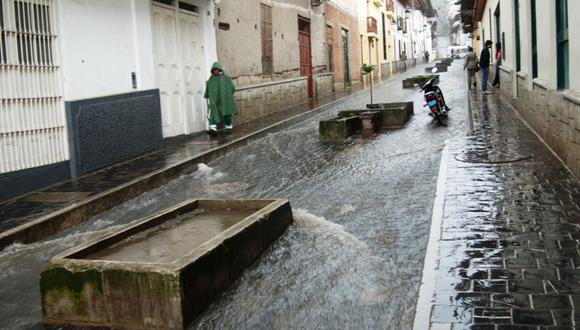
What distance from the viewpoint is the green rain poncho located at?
14547 millimetres

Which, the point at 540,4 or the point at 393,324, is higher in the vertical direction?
the point at 540,4

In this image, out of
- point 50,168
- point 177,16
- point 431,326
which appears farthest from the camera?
point 177,16

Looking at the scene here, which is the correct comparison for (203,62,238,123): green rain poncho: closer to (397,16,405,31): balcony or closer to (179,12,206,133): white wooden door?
(179,12,206,133): white wooden door

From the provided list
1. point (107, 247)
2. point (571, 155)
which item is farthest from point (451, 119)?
point (107, 247)

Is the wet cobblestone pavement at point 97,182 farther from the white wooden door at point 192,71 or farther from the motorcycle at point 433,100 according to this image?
the motorcycle at point 433,100

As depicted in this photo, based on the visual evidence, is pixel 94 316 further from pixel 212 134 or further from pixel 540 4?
pixel 212 134

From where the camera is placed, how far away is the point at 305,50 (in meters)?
25.4

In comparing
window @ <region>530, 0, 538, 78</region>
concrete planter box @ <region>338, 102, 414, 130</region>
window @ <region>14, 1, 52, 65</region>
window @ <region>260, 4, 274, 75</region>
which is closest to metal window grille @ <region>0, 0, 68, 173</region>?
window @ <region>14, 1, 52, 65</region>

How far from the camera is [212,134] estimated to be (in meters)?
14.6

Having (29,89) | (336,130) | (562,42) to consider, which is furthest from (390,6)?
(29,89)

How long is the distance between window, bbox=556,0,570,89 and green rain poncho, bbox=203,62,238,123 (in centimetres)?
752

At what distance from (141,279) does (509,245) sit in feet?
9.41

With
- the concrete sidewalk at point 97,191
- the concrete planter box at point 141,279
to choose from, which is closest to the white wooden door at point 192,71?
the concrete sidewalk at point 97,191

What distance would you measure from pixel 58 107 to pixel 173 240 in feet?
16.2
